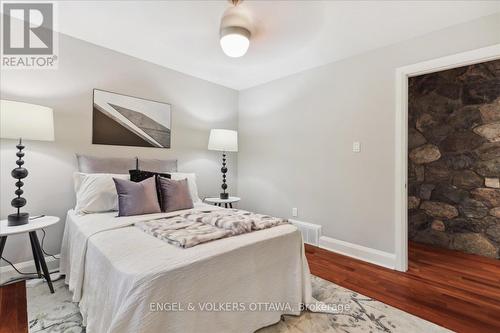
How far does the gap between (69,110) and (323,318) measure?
3.07 m

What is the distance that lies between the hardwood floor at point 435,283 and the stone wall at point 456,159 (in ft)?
1.25

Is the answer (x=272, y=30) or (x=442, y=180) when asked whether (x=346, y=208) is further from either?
(x=272, y=30)

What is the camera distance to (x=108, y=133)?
2793mm

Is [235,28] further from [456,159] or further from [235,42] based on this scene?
[456,159]

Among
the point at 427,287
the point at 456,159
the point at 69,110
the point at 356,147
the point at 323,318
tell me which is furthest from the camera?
the point at 456,159

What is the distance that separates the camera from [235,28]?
1.91m

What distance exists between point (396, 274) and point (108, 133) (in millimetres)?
3483

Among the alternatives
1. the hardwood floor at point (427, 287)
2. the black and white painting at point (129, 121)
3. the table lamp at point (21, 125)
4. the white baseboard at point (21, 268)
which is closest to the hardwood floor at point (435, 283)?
the hardwood floor at point (427, 287)

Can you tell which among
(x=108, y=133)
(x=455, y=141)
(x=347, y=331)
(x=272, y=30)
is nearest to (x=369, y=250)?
(x=347, y=331)

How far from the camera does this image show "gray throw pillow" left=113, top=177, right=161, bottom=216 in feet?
7.00

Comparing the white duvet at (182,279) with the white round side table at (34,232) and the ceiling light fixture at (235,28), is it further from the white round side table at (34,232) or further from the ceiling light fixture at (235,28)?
the ceiling light fixture at (235,28)

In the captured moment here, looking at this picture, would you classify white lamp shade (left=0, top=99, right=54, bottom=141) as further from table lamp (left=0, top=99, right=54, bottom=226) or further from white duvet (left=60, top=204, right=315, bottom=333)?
white duvet (left=60, top=204, right=315, bottom=333)

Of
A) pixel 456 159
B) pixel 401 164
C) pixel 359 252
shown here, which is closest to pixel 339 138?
pixel 401 164

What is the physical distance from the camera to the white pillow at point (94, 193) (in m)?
2.19
